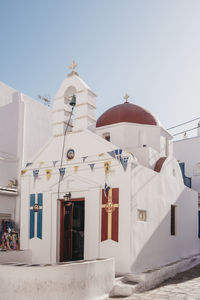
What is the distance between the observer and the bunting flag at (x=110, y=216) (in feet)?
34.1

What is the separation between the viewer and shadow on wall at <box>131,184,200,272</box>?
417 inches

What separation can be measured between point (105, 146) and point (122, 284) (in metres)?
4.34

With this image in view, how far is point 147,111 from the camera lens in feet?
46.2

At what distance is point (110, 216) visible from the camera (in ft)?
34.7

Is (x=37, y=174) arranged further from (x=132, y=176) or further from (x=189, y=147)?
(x=189, y=147)

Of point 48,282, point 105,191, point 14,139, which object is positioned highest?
point 14,139

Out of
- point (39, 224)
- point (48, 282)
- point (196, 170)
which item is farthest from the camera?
point (196, 170)

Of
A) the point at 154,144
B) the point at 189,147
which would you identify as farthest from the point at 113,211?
the point at 189,147

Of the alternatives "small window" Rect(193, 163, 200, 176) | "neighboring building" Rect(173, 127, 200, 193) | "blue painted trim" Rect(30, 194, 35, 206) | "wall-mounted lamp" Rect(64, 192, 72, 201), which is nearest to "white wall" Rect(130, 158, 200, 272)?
"wall-mounted lamp" Rect(64, 192, 72, 201)

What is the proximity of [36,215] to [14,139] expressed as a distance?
18.0 ft

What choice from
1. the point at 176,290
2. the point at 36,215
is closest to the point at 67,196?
the point at 36,215

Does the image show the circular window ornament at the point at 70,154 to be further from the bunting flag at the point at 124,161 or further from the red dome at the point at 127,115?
the red dome at the point at 127,115

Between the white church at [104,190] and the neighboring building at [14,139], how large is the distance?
126 inches

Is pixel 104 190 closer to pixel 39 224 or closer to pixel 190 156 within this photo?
pixel 39 224
